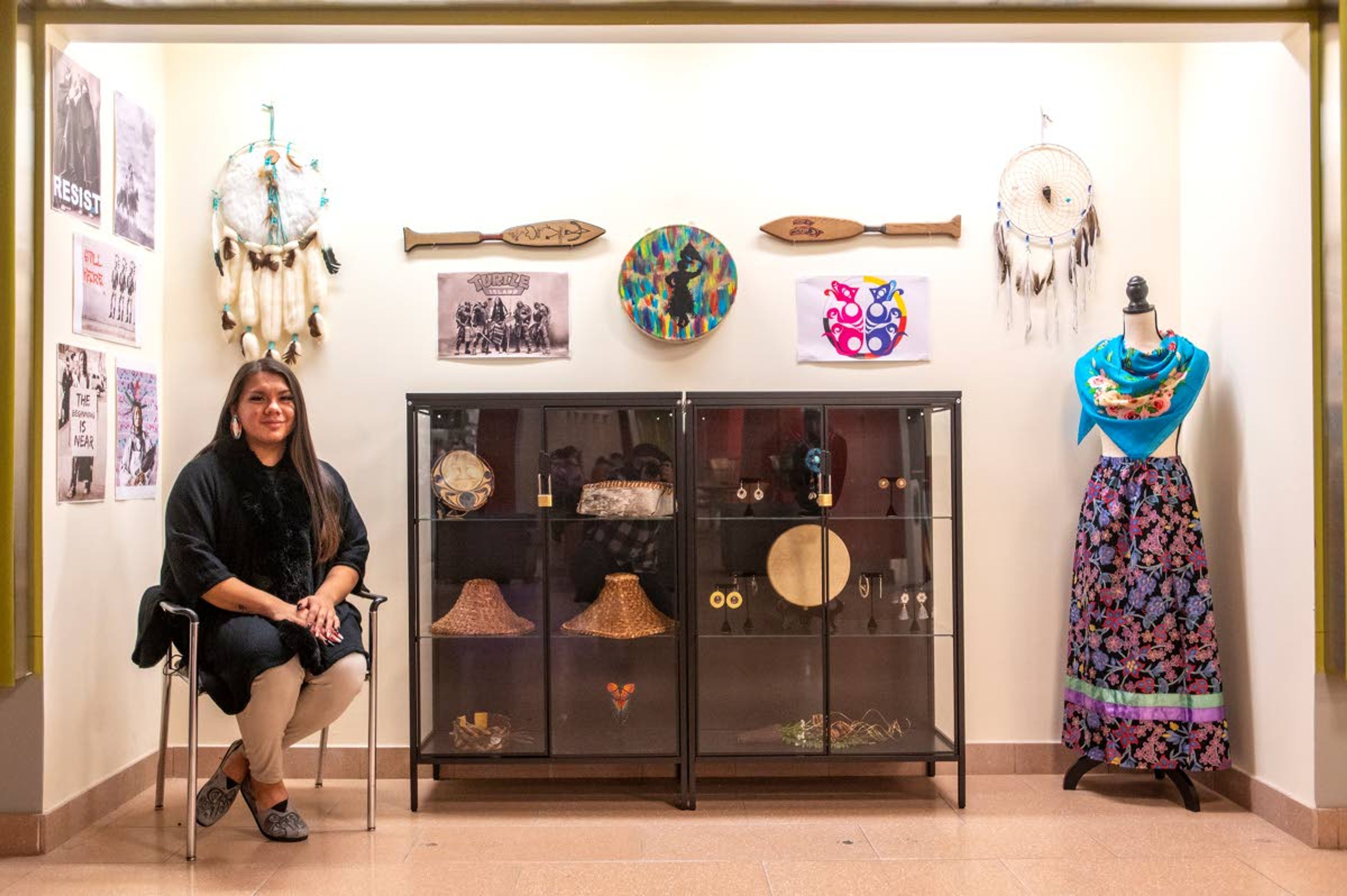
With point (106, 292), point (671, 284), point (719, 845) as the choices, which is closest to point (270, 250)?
point (106, 292)

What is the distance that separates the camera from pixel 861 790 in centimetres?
426

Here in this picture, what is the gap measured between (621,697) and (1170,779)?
2.03 meters

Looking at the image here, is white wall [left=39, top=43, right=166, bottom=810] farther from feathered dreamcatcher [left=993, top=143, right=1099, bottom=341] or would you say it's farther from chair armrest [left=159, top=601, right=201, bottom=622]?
feathered dreamcatcher [left=993, top=143, right=1099, bottom=341]

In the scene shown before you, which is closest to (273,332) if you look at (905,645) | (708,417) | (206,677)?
(206,677)

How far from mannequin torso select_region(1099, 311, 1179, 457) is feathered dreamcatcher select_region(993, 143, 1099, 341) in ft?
1.38

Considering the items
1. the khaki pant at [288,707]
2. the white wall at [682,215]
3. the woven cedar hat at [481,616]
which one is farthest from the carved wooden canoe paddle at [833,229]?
the khaki pant at [288,707]

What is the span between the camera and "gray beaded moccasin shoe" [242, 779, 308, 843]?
3.64 metres

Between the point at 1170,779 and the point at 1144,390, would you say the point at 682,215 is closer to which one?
the point at 1144,390

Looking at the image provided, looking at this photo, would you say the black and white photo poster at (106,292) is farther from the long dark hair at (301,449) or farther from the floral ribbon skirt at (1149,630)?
the floral ribbon skirt at (1149,630)

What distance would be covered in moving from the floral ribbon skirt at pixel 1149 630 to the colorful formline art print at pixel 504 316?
212 centimetres

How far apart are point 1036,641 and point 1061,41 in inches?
87.1

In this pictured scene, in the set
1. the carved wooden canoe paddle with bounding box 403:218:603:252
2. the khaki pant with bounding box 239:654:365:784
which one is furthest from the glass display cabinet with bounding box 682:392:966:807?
the khaki pant with bounding box 239:654:365:784

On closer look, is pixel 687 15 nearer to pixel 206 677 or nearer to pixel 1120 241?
pixel 1120 241

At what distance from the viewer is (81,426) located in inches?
147
